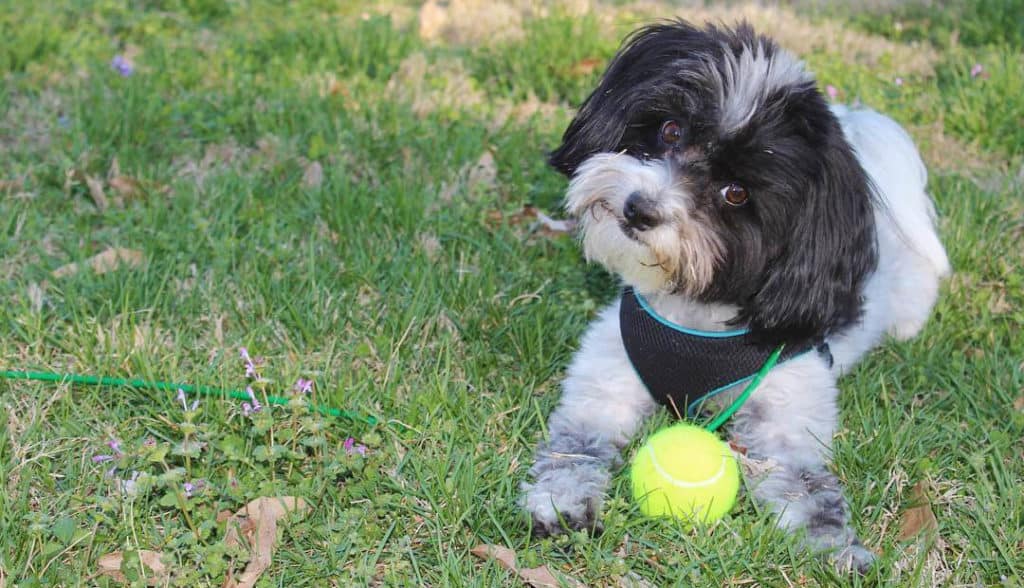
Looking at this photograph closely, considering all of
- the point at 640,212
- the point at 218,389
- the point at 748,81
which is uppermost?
the point at 748,81

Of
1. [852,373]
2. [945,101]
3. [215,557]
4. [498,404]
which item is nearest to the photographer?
[215,557]

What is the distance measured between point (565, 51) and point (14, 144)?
8.61ft

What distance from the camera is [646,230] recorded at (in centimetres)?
270

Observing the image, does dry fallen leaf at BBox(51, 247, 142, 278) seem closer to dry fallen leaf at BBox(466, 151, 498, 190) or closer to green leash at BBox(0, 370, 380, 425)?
green leash at BBox(0, 370, 380, 425)

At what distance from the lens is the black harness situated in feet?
9.93

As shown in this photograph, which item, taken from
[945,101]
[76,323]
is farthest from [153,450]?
[945,101]

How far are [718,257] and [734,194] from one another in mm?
167

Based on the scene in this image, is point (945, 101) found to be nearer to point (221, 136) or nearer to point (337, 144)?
point (337, 144)

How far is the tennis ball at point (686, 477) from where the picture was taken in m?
2.66

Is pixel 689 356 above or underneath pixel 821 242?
underneath

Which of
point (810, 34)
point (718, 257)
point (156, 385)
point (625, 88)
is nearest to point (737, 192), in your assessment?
point (718, 257)

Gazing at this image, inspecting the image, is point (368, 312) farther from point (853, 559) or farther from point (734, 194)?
point (853, 559)

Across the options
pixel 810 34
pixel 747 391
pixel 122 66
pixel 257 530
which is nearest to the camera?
pixel 257 530

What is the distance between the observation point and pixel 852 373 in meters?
3.43
